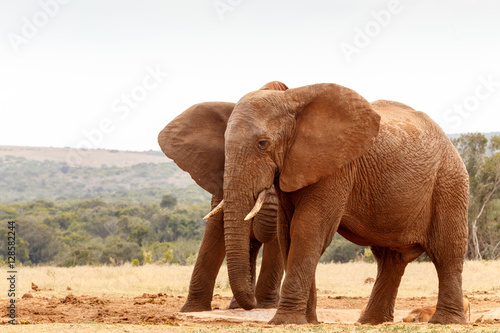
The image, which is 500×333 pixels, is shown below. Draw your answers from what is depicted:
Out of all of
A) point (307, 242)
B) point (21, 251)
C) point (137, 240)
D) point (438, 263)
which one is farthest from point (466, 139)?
point (307, 242)

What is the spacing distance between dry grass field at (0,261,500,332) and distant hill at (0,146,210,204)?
53.9 meters

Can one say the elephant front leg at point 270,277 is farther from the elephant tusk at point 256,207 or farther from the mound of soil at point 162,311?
the elephant tusk at point 256,207

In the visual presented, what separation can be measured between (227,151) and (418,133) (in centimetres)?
261

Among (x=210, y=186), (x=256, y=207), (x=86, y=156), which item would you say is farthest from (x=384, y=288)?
(x=86, y=156)

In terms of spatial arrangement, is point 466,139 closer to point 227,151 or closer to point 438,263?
point 438,263

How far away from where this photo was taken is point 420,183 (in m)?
8.45

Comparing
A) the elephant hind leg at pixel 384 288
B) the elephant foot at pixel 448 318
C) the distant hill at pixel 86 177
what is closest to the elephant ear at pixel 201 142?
the elephant hind leg at pixel 384 288

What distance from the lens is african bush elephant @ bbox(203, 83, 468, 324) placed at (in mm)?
7273

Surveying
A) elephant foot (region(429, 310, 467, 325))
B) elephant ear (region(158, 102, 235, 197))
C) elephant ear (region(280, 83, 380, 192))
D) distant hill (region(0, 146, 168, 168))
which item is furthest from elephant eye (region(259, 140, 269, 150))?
distant hill (region(0, 146, 168, 168))

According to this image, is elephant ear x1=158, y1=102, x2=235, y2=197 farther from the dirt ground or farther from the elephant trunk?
the dirt ground

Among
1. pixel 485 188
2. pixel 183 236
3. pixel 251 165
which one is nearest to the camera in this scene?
pixel 251 165

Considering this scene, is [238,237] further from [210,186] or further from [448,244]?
[448,244]

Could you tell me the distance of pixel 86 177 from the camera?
9988 cm

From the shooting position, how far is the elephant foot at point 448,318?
8.75m
